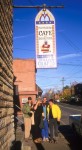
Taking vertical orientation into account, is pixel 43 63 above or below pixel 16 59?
below

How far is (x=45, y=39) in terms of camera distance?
10.8 m

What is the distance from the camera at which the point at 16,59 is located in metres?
38.1

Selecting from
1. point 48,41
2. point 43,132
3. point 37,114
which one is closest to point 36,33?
point 48,41

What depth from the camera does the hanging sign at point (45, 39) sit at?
1067 cm

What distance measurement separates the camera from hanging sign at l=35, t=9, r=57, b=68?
10672 millimetres

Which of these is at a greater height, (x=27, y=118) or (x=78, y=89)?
(x=78, y=89)

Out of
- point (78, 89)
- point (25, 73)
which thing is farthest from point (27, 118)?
point (78, 89)

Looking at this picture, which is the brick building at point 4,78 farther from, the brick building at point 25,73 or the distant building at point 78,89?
the distant building at point 78,89

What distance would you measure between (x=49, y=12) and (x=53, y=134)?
17.2ft

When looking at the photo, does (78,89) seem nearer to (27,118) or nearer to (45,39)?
(27,118)

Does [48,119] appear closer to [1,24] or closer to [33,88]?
[1,24]

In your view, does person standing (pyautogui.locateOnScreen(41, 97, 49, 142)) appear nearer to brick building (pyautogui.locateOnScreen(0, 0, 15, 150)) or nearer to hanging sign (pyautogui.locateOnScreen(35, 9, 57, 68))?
hanging sign (pyautogui.locateOnScreen(35, 9, 57, 68))


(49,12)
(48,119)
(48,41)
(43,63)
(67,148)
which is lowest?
(67,148)

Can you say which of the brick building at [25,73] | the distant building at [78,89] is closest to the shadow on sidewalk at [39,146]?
the brick building at [25,73]
